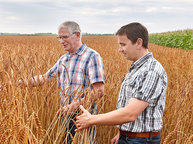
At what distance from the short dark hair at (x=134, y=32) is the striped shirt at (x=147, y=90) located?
0.11 metres

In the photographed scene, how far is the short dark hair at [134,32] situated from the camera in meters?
1.22

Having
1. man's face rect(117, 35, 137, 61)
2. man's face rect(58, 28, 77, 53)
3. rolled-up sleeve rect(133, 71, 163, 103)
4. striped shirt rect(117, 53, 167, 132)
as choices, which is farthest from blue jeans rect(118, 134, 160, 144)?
man's face rect(58, 28, 77, 53)

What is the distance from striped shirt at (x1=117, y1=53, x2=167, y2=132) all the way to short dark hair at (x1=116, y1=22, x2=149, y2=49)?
11cm

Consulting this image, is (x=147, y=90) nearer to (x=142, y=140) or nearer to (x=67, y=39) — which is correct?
(x=142, y=140)

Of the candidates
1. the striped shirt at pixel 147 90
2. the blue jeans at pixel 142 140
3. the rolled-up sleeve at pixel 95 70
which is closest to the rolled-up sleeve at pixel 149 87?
the striped shirt at pixel 147 90

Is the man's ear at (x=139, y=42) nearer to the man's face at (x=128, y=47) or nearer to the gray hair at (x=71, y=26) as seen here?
the man's face at (x=128, y=47)

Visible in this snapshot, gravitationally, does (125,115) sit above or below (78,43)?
below

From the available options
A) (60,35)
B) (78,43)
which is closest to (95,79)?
(78,43)

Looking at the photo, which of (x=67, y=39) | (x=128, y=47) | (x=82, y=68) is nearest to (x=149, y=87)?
(x=128, y=47)

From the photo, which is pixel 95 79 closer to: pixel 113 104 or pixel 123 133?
pixel 123 133

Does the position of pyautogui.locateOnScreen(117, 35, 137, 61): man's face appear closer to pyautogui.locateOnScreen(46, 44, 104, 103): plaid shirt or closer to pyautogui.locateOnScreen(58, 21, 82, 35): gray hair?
pyautogui.locateOnScreen(46, 44, 104, 103): plaid shirt

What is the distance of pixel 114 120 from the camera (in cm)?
110

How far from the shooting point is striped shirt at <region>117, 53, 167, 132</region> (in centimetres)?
111

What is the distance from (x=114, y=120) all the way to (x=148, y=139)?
30 cm
